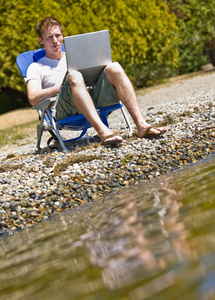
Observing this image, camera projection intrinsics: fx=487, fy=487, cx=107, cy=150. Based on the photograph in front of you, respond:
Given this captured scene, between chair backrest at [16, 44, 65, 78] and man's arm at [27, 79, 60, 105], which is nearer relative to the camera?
man's arm at [27, 79, 60, 105]

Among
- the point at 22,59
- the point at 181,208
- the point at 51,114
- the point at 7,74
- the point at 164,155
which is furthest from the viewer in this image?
the point at 7,74

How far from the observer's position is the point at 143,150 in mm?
4418

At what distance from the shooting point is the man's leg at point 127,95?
4.85 meters

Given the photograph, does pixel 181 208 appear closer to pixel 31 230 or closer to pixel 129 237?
pixel 129 237

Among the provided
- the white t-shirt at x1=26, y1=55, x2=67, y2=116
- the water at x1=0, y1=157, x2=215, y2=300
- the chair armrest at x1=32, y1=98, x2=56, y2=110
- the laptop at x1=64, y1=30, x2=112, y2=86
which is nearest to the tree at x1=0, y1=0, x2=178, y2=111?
the white t-shirt at x1=26, y1=55, x2=67, y2=116

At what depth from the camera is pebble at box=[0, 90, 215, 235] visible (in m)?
3.65

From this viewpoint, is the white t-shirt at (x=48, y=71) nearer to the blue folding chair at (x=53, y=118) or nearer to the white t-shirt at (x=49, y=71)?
the white t-shirt at (x=49, y=71)

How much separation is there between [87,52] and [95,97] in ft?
1.82

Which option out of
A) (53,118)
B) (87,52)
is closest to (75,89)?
(87,52)

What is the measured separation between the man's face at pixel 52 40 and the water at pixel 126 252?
114 inches

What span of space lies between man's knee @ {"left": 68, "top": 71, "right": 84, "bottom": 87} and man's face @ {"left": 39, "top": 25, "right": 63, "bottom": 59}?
81 cm

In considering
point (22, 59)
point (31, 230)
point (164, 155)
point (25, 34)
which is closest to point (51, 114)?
point (22, 59)

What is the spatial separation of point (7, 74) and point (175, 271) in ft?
50.8

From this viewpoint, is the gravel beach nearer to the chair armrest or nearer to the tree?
the chair armrest
